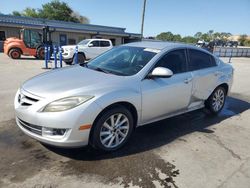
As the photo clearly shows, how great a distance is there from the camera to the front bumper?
9.71ft

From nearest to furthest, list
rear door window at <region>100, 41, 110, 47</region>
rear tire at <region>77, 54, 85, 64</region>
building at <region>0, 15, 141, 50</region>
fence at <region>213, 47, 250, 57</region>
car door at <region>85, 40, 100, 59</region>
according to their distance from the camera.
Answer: rear tire at <region>77, 54, 85, 64</region> < car door at <region>85, 40, 100, 59</region> < rear door window at <region>100, 41, 110, 47</region> < building at <region>0, 15, 141, 50</region> < fence at <region>213, 47, 250, 57</region>

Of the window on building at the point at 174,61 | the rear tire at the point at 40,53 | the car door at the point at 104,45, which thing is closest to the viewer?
the window on building at the point at 174,61

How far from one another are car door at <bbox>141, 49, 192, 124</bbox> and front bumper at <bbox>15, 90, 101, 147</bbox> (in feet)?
3.20

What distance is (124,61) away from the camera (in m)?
4.18

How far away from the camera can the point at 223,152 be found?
12.4ft

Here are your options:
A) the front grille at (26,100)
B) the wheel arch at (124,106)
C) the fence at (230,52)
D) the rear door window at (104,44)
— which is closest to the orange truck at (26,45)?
the rear door window at (104,44)

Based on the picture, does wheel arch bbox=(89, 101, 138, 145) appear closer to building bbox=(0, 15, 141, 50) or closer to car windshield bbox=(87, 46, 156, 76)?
car windshield bbox=(87, 46, 156, 76)

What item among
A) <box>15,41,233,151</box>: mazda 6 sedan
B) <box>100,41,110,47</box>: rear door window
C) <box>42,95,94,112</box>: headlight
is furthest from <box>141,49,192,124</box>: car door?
<box>100,41,110,47</box>: rear door window

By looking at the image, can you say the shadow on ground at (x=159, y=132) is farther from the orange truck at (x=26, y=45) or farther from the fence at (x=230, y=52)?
the fence at (x=230, y=52)

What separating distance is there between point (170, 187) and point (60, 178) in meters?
1.35

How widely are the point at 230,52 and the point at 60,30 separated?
24.4 m

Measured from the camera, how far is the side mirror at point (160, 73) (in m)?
3.66

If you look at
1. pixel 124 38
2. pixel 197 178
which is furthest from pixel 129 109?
pixel 124 38

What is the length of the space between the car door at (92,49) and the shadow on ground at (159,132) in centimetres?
1093
